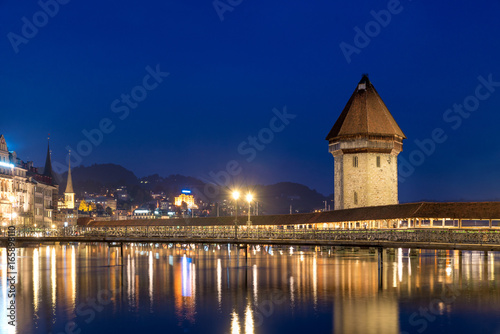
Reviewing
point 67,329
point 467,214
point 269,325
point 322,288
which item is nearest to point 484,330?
point 269,325

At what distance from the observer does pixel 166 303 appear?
152ft

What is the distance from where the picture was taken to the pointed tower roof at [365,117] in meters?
92.0

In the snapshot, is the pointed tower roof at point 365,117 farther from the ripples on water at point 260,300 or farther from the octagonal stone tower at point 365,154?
the ripples on water at point 260,300

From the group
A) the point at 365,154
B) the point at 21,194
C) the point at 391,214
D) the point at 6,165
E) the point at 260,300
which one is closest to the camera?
the point at 260,300

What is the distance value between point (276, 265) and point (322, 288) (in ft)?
83.7

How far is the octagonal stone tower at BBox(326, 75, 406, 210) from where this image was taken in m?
89.3

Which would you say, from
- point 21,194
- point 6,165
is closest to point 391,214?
point 6,165

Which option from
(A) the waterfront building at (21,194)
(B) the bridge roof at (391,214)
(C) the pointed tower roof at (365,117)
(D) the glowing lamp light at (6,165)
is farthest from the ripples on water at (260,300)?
(D) the glowing lamp light at (6,165)

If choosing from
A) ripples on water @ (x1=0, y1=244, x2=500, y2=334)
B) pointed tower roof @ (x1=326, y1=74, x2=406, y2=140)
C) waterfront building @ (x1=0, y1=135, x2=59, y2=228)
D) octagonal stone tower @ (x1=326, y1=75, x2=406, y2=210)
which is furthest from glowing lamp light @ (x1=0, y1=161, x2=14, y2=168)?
octagonal stone tower @ (x1=326, y1=75, x2=406, y2=210)

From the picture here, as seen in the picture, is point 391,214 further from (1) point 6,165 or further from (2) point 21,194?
(2) point 21,194

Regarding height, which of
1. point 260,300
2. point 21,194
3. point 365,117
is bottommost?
point 260,300

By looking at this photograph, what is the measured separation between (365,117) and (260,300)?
166 feet

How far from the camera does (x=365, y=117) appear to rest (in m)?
93.0

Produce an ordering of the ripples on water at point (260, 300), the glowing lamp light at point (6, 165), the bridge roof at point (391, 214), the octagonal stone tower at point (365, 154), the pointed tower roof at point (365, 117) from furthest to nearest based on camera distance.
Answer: the glowing lamp light at point (6, 165), the pointed tower roof at point (365, 117), the octagonal stone tower at point (365, 154), the bridge roof at point (391, 214), the ripples on water at point (260, 300)
